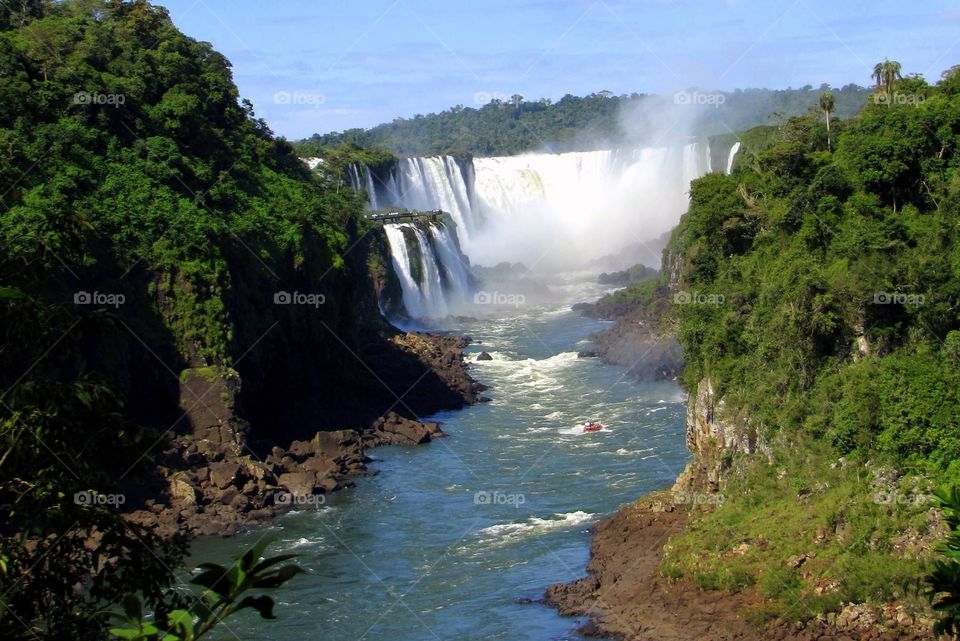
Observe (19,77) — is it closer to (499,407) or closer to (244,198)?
(244,198)

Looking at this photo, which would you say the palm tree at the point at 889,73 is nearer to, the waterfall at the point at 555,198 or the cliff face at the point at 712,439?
the cliff face at the point at 712,439

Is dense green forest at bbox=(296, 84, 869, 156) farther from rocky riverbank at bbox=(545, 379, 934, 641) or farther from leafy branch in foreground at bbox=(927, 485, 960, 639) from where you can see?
leafy branch in foreground at bbox=(927, 485, 960, 639)

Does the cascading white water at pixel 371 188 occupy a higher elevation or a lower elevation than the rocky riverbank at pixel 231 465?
higher

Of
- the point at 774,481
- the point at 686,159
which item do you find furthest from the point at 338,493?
the point at 686,159

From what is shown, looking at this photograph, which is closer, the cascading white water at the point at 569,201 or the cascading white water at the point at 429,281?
the cascading white water at the point at 429,281

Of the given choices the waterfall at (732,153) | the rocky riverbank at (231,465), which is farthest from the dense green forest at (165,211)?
the waterfall at (732,153)

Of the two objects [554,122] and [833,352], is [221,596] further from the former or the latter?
[554,122]
